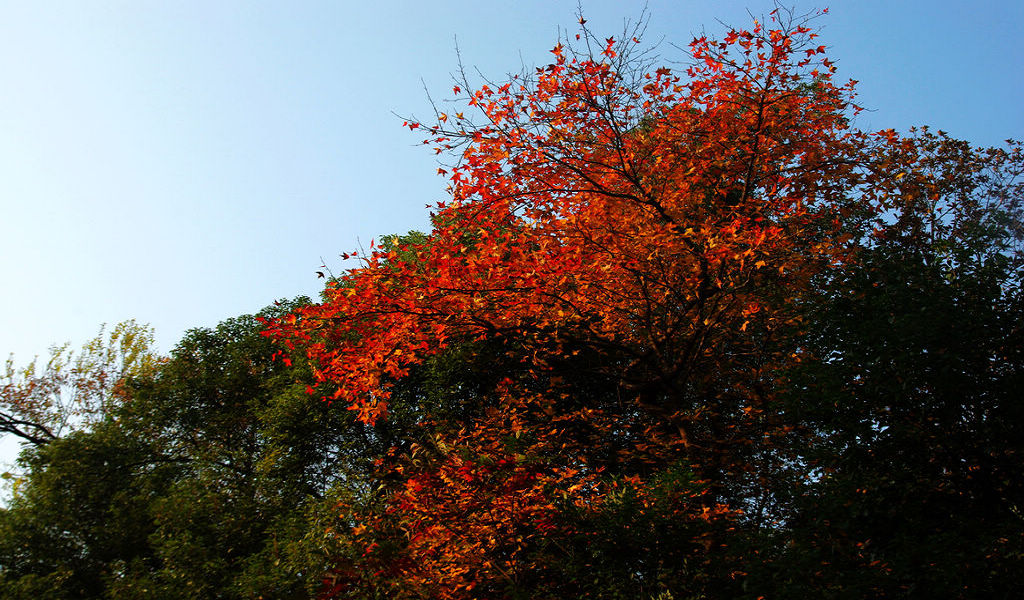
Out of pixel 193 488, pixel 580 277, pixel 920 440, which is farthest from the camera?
pixel 193 488

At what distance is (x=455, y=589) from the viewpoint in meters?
7.38

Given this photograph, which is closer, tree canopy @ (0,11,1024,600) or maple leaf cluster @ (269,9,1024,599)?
tree canopy @ (0,11,1024,600)

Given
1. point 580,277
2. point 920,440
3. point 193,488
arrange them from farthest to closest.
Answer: point 193,488 → point 580,277 → point 920,440

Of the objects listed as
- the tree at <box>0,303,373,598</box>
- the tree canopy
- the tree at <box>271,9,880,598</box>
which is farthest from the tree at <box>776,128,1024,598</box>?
the tree at <box>0,303,373,598</box>

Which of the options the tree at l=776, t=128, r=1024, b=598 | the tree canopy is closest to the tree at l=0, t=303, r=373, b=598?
the tree canopy

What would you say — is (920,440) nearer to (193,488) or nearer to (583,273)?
(583,273)

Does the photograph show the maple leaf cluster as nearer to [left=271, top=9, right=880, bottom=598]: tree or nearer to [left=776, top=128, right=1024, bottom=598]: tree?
[left=271, top=9, right=880, bottom=598]: tree

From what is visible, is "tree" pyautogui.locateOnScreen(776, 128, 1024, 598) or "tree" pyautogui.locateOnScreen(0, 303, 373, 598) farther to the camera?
"tree" pyautogui.locateOnScreen(0, 303, 373, 598)

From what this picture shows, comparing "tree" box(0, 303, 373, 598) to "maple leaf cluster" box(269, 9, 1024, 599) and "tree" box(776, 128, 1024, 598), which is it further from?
"tree" box(776, 128, 1024, 598)

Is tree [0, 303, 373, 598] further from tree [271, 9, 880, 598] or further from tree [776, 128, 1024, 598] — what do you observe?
tree [776, 128, 1024, 598]

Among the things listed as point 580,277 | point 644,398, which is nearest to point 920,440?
point 580,277

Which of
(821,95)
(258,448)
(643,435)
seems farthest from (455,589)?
(258,448)

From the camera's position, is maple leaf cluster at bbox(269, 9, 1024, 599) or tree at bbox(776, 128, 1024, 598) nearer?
tree at bbox(776, 128, 1024, 598)

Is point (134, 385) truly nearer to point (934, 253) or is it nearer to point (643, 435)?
point (643, 435)
